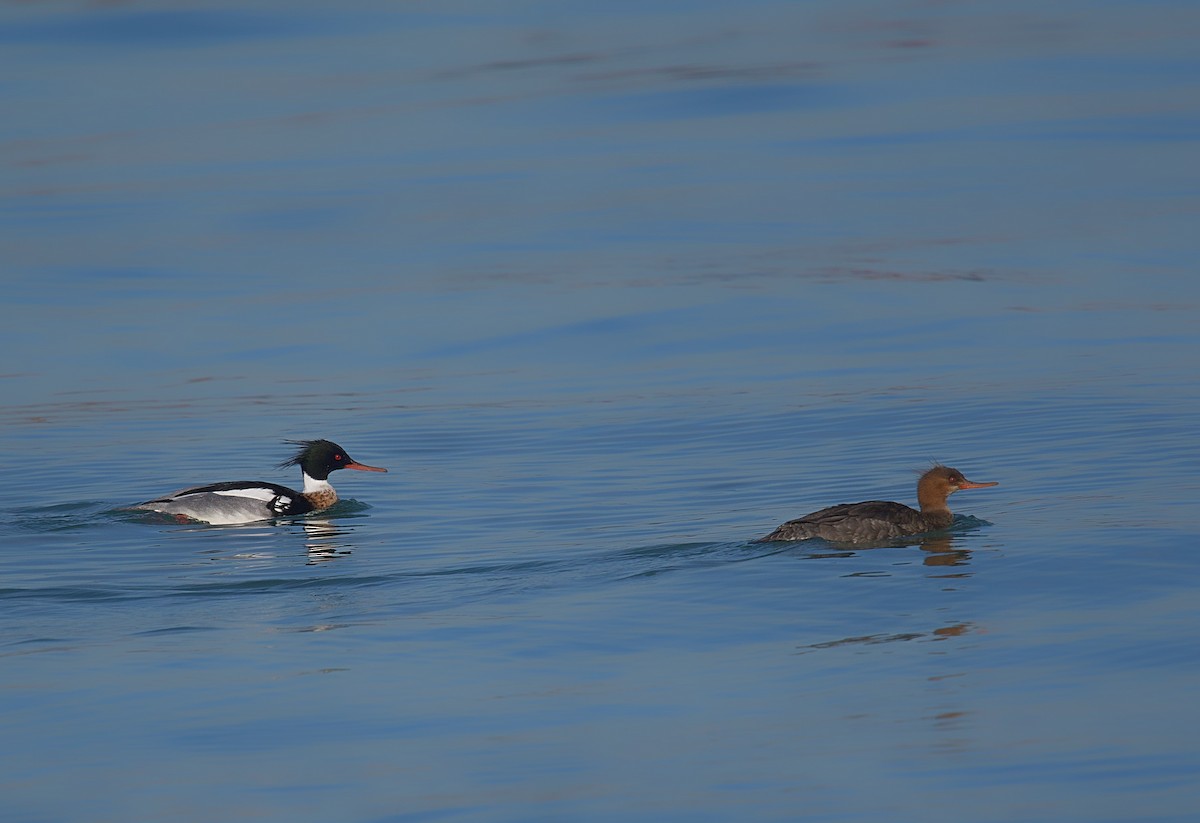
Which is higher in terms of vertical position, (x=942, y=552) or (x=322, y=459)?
(x=322, y=459)

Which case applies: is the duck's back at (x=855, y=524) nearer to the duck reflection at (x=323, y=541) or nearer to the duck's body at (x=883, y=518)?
the duck's body at (x=883, y=518)

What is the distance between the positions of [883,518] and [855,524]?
0.36m

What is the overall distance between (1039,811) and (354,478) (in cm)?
1133

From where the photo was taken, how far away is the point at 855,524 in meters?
11.4

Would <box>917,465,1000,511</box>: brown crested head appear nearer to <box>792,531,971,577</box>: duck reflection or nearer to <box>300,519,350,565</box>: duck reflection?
<box>792,531,971,577</box>: duck reflection

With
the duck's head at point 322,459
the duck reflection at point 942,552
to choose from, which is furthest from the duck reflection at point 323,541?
the duck reflection at point 942,552

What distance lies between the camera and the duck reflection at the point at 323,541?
40.3 feet

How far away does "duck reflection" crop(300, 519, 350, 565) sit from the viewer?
12.3m

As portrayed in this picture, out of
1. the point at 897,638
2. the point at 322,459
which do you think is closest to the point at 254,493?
the point at 322,459

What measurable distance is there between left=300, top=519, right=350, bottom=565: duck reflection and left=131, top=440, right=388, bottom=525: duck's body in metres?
0.51

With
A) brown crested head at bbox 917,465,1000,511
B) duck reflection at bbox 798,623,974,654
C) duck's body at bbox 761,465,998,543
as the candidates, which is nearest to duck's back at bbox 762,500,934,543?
duck's body at bbox 761,465,998,543

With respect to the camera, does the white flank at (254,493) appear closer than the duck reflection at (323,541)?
No

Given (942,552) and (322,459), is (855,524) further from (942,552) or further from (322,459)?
(322,459)

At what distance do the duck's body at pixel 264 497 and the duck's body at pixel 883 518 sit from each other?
4916 mm
